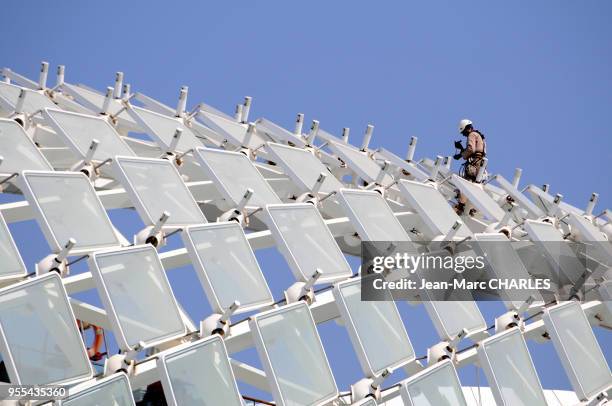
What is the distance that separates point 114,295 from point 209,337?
1.31 m

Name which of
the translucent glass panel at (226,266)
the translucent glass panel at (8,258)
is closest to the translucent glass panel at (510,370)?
the translucent glass panel at (226,266)

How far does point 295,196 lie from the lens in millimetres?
21375

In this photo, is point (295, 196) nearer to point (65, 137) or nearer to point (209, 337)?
point (65, 137)

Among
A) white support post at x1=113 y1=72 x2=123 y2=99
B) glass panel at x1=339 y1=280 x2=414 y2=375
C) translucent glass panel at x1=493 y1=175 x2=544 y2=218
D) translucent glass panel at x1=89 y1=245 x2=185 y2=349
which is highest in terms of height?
white support post at x1=113 y1=72 x2=123 y2=99

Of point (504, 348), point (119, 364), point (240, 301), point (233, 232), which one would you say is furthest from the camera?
point (504, 348)

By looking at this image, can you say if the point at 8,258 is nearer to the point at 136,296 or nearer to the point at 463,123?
the point at 136,296

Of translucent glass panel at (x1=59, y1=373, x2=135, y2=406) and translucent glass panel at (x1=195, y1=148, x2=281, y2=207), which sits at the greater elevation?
translucent glass panel at (x1=195, y1=148, x2=281, y2=207)

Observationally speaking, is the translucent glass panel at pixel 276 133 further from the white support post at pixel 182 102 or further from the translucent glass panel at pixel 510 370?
the translucent glass panel at pixel 510 370

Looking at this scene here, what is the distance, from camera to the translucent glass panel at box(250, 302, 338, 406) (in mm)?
13484

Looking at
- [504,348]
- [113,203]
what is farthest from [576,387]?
[113,203]

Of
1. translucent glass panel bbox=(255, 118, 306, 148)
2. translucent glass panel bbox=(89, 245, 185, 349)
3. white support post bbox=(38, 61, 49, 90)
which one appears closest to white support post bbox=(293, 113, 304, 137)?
translucent glass panel bbox=(255, 118, 306, 148)

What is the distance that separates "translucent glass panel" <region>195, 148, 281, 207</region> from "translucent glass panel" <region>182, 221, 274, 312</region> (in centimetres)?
184

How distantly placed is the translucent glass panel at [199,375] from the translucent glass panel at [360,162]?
9.11 m

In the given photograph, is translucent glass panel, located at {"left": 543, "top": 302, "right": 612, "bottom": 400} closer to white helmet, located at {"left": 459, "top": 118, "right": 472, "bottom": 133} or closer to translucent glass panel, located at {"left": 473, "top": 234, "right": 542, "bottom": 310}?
translucent glass panel, located at {"left": 473, "top": 234, "right": 542, "bottom": 310}
